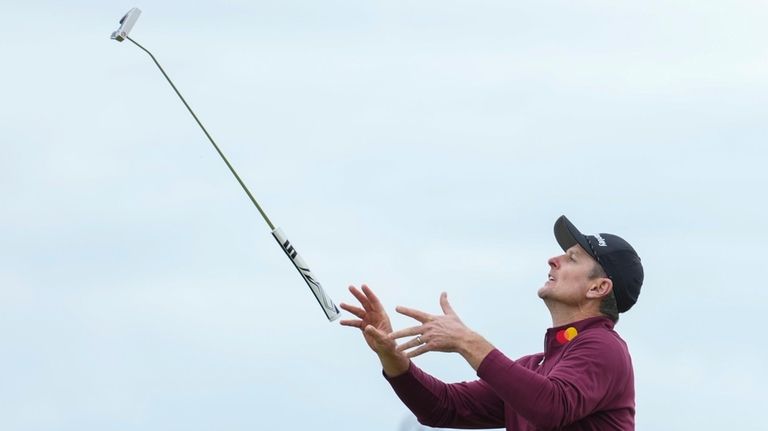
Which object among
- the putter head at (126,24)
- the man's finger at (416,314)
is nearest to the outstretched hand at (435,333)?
the man's finger at (416,314)

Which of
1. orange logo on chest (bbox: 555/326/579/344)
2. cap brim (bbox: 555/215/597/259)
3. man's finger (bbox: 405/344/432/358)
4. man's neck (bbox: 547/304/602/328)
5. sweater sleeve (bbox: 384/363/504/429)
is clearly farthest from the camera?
sweater sleeve (bbox: 384/363/504/429)

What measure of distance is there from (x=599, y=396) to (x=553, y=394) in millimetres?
326

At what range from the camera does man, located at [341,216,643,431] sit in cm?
763

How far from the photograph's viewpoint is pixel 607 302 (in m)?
8.45

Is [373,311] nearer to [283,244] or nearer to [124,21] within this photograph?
[283,244]

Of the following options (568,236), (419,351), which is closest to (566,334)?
(568,236)

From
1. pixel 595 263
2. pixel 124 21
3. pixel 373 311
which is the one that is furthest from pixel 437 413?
pixel 124 21

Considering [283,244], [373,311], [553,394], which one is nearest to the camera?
[553,394]

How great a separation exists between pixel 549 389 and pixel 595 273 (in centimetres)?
111

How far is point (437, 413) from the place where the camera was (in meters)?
8.93

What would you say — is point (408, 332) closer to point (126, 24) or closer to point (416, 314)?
point (416, 314)

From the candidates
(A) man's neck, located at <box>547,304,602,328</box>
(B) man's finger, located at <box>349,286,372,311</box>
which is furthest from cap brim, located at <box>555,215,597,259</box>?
(B) man's finger, located at <box>349,286,372,311</box>

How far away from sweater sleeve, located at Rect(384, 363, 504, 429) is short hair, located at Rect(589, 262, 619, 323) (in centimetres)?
90

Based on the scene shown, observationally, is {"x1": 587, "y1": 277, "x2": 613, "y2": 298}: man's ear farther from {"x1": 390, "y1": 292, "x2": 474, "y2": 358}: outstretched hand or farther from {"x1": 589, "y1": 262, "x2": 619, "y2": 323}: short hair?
{"x1": 390, "y1": 292, "x2": 474, "y2": 358}: outstretched hand
